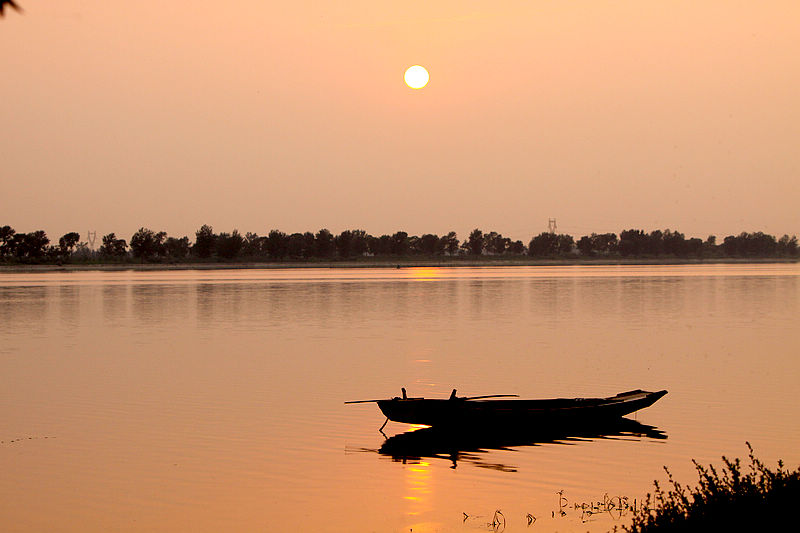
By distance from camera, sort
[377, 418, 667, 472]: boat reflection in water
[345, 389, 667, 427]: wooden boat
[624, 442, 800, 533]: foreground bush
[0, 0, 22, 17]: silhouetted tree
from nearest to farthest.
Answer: [0, 0, 22, 17]: silhouetted tree → [624, 442, 800, 533]: foreground bush → [377, 418, 667, 472]: boat reflection in water → [345, 389, 667, 427]: wooden boat

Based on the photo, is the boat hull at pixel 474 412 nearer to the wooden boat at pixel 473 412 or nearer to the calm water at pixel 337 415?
the wooden boat at pixel 473 412

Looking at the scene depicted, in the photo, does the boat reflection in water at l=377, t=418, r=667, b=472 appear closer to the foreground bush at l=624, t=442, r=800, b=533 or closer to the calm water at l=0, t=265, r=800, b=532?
the calm water at l=0, t=265, r=800, b=532

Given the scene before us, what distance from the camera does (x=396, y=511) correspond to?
19.5 m

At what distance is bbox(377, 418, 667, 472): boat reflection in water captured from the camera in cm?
2494

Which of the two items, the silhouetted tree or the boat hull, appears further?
the boat hull

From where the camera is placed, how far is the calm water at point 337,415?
19.9m

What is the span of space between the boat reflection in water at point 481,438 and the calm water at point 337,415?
A: 0.29 meters

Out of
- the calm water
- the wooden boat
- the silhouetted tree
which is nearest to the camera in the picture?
the silhouetted tree

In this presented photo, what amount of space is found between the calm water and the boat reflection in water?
289 mm

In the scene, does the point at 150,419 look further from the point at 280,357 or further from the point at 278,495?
the point at 280,357

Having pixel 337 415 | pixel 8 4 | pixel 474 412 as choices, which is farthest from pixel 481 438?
pixel 8 4

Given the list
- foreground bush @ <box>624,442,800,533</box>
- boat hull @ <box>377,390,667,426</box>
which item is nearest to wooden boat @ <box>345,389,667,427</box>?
boat hull @ <box>377,390,667,426</box>

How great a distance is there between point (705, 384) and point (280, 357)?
2035 cm

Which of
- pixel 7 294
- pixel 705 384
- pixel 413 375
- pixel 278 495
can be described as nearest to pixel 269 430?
pixel 278 495
